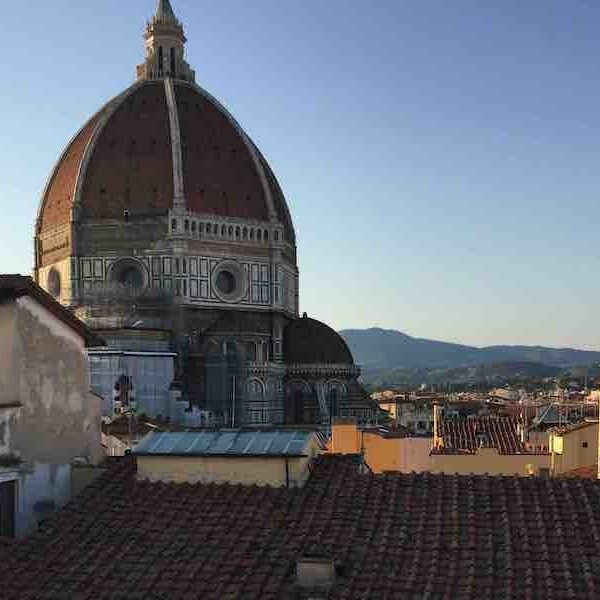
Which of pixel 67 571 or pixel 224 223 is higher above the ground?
pixel 224 223

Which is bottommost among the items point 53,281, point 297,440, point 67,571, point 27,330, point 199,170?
point 67,571

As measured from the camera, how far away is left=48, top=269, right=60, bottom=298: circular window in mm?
56969

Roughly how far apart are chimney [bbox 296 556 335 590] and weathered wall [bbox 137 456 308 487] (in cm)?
187

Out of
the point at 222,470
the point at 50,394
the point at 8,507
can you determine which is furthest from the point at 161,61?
the point at 222,470

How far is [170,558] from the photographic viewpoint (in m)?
7.91

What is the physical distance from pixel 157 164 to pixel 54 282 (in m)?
9.21

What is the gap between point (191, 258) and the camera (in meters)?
55.0

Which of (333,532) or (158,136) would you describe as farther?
(158,136)

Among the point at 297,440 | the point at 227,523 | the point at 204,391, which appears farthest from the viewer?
the point at 204,391

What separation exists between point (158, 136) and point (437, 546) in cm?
5270

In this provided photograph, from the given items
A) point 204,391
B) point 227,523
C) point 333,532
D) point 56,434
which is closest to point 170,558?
point 227,523

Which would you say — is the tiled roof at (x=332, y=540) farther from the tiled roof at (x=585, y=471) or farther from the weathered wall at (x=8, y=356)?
the tiled roof at (x=585, y=471)

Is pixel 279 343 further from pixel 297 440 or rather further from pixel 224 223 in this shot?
pixel 297 440

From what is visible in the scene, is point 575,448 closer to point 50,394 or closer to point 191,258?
point 50,394
